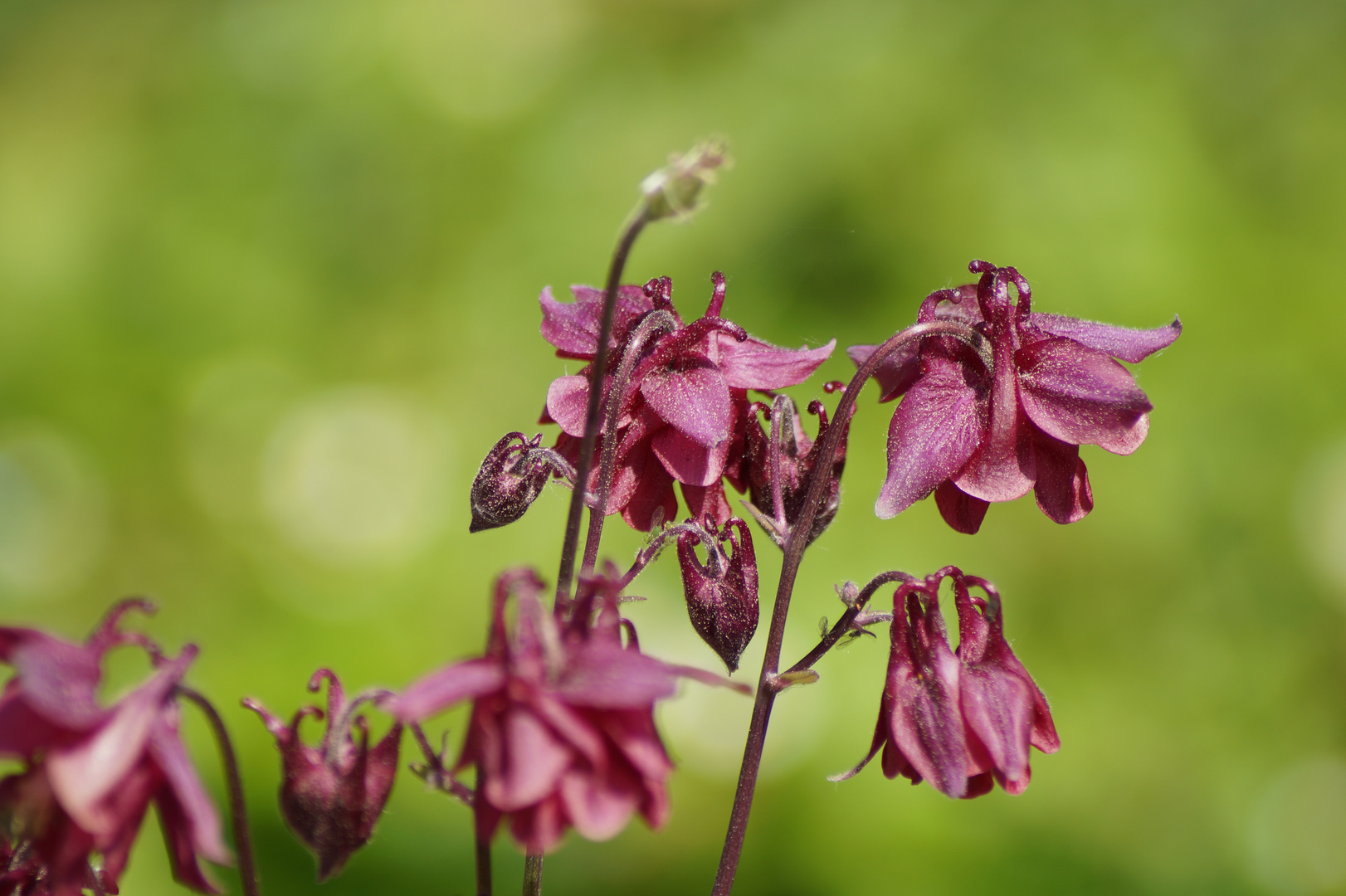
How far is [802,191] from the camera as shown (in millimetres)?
5480

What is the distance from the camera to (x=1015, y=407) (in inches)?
54.2

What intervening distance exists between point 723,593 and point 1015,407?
0.41m

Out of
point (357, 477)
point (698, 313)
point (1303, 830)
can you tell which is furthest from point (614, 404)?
point (698, 313)

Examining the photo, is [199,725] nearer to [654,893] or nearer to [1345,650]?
[654,893]

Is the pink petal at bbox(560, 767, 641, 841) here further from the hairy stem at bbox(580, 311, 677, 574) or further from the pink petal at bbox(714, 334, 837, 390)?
the pink petal at bbox(714, 334, 837, 390)

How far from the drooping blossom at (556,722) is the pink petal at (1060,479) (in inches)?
25.3

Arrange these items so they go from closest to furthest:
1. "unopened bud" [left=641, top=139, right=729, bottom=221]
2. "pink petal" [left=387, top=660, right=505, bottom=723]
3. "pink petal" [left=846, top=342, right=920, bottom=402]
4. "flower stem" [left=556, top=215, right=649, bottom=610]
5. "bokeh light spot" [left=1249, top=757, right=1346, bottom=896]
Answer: "pink petal" [left=387, top=660, right=505, bottom=723] < "unopened bud" [left=641, top=139, right=729, bottom=221] < "flower stem" [left=556, top=215, right=649, bottom=610] < "pink petal" [left=846, top=342, right=920, bottom=402] < "bokeh light spot" [left=1249, top=757, right=1346, bottom=896]

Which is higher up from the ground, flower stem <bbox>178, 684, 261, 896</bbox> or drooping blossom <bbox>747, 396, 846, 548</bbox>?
drooping blossom <bbox>747, 396, 846, 548</bbox>

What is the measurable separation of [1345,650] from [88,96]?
6795mm

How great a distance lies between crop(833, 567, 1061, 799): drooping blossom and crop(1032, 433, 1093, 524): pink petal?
0.19 meters

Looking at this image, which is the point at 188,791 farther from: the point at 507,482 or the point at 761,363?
the point at 761,363

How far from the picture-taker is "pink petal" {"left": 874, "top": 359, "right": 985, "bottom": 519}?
1360 mm

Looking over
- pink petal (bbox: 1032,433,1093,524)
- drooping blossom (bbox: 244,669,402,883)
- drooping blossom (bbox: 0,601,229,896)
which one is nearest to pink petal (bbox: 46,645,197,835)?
drooping blossom (bbox: 0,601,229,896)

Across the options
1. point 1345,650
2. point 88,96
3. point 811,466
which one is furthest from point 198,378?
point 1345,650
